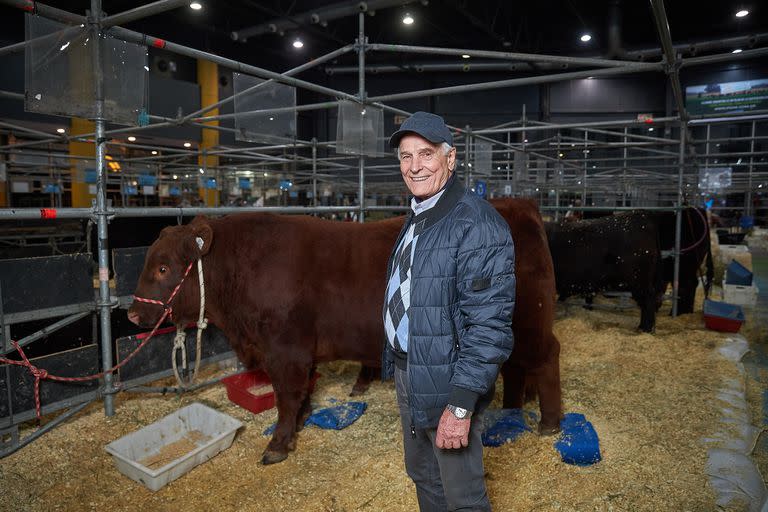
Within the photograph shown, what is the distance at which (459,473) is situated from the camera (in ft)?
5.77

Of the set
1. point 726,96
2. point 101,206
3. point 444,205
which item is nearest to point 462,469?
point 444,205

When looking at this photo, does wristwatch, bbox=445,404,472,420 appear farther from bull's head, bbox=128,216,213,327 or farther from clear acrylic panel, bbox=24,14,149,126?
clear acrylic panel, bbox=24,14,149,126

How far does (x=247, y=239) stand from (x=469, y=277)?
83.0 inches

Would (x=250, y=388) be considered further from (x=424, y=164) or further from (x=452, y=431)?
(x=424, y=164)

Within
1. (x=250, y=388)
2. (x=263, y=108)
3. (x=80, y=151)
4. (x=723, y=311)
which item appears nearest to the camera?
(x=250, y=388)

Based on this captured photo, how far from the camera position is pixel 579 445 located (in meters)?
2.99

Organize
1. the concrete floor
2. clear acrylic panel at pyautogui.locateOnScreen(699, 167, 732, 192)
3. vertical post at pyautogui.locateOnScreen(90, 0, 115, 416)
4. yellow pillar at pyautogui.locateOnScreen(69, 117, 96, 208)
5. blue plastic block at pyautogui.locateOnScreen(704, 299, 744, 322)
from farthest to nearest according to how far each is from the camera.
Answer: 1. yellow pillar at pyautogui.locateOnScreen(69, 117, 96, 208)
2. clear acrylic panel at pyautogui.locateOnScreen(699, 167, 732, 192)
3. blue plastic block at pyautogui.locateOnScreen(704, 299, 744, 322)
4. the concrete floor
5. vertical post at pyautogui.locateOnScreen(90, 0, 115, 416)

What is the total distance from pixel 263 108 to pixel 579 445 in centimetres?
376

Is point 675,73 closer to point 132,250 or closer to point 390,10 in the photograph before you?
point 132,250

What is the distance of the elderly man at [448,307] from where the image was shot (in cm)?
160

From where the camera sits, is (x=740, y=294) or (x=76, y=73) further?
(x=740, y=294)

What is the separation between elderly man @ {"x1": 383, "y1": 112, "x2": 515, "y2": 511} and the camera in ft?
5.24

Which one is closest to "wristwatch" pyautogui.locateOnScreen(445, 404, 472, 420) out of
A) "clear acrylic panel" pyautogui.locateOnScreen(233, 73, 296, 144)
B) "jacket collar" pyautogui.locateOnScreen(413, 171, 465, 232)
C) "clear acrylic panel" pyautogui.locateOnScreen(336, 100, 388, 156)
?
"jacket collar" pyautogui.locateOnScreen(413, 171, 465, 232)

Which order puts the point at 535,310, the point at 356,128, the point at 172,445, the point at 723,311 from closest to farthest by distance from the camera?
the point at 535,310, the point at 172,445, the point at 356,128, the point at 723,311
